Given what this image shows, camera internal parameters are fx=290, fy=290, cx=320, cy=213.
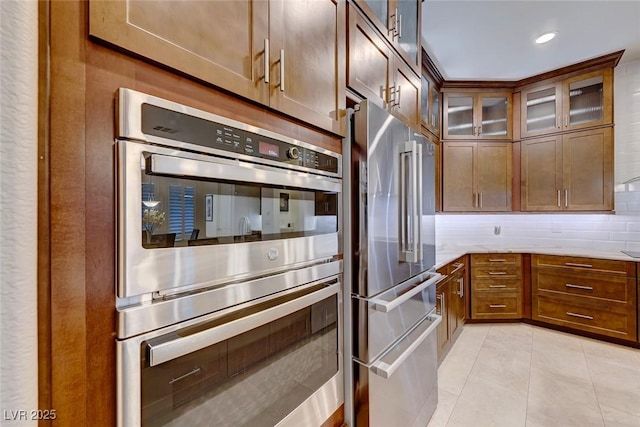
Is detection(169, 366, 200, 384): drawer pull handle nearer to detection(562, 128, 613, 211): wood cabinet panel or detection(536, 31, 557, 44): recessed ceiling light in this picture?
detection(536, 31, 557, 44): recessed ceiling light

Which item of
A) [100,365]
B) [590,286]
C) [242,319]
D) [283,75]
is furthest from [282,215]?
[590,286]

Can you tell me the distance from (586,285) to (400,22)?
3.06 meters

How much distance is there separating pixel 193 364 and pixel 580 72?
4.31m

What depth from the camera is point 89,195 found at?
55 cm

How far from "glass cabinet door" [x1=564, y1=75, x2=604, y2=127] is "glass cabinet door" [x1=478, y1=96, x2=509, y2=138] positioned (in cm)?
58

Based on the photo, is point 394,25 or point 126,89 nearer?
point 126,89

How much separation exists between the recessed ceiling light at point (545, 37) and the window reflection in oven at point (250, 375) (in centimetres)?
298

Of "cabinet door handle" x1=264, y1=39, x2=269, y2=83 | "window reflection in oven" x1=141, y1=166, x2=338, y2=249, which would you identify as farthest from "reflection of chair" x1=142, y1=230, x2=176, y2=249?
"cabinet door handle" x1=264, y1=39, x2=269, y2=83

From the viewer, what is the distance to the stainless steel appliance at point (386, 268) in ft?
3.99

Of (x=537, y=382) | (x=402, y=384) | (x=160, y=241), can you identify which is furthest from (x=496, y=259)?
(x=160, y=241)

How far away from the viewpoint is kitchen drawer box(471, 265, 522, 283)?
3.19m

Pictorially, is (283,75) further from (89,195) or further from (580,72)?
(580,72)
